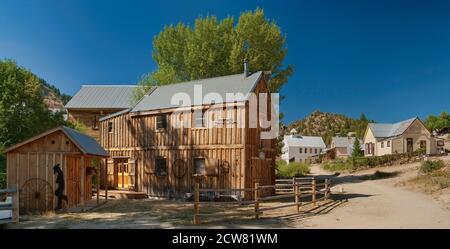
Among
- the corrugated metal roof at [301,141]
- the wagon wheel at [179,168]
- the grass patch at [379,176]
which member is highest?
the corrugated metal roof at [301,141]

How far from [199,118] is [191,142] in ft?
5.10

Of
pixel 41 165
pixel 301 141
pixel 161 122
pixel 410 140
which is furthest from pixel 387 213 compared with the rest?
pixel 301 141

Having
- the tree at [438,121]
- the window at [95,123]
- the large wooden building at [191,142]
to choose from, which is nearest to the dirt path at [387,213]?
the large wooden building at [191,142]

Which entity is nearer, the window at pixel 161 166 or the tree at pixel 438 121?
the window at pixel 161 166

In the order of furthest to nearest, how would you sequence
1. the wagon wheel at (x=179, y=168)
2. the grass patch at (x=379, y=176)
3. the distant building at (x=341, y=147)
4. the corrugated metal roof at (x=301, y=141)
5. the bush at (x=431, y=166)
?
the corrugated metal roof at (x=301, y=141)
the distant building at (x=341, y=147)
the grass patch at (x=379, y=176)
the bush at (x=431, y=166)
the wagon wheel at (x=179, y=168)

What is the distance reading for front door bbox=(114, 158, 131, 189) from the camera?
30.5 m

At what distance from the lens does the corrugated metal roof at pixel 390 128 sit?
58503mm

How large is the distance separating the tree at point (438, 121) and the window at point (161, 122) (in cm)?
8154

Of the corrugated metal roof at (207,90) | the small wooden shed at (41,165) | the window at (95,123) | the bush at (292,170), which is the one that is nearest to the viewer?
the small wooden shed at (41,165)

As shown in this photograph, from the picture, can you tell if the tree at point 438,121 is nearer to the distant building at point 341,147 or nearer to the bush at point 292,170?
the distant building at point 341,147

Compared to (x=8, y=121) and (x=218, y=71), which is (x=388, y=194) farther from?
(x=8, y=121)

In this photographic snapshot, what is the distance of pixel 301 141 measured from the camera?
325 ft
